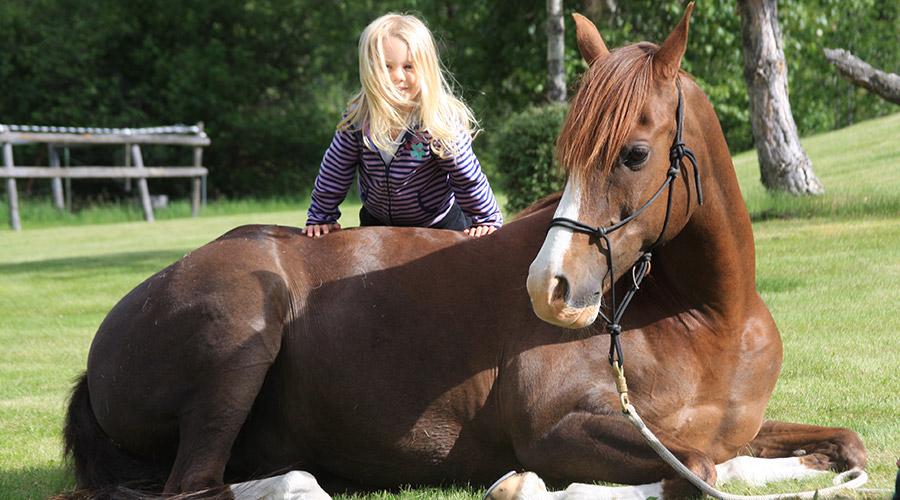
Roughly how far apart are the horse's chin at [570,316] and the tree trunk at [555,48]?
1329 centimetres

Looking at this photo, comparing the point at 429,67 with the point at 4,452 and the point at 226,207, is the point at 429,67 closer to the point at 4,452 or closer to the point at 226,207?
the point at 4,452

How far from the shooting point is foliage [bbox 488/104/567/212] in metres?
14.0

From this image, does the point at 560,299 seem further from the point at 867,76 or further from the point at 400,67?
the point at 867,76

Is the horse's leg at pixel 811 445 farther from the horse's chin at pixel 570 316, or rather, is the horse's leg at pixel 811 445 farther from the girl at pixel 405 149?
the girl at pixel 405 149

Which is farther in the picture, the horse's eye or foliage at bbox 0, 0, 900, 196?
foliage at bbox 0, 0, 900, 196

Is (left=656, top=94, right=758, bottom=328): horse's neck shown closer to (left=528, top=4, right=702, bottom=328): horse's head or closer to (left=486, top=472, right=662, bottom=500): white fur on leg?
(left=528, top=4, right=702, bottom=328): horse's head

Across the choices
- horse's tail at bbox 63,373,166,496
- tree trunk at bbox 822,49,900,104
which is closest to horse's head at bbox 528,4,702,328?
horse's tail at bbox 63,373,166,496

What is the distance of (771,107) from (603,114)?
9.73 metres

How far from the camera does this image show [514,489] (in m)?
3.49

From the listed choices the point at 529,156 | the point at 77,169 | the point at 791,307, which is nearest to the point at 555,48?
the point at 529,156

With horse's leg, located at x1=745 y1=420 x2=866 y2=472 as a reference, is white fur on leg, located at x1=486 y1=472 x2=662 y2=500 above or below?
above

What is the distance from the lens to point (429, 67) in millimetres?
4684

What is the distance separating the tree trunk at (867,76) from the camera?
10.7 metres

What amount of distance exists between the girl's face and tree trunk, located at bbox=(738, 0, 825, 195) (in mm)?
8624
